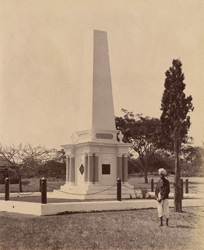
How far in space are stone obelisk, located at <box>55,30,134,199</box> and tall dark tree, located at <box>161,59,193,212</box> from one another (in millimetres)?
4712

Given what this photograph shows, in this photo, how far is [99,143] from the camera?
17.4m

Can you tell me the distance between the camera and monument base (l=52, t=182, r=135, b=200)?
16242 mm

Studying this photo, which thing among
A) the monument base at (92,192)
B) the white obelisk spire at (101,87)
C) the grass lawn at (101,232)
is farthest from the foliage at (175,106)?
the white obelisk spire at (101,87)

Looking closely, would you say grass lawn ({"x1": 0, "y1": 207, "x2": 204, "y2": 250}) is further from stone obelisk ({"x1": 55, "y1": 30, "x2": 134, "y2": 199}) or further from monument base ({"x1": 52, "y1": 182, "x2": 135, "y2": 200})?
stone obelisk ({"x1": 55, "y1": 30, "x2": 134, "y2": 199})

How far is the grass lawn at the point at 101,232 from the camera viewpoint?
28.5 ft

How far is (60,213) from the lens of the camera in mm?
12430

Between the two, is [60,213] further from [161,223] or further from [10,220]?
[161,223]

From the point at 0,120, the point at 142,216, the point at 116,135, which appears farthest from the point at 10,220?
the point at 116,135

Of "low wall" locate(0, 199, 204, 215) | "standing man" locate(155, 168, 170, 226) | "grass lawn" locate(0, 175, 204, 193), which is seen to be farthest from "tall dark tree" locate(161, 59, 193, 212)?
"grass lawn" locate(0, 175, 204, 193)

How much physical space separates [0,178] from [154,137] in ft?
33.9

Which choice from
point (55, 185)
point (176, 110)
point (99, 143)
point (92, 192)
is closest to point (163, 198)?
point (176, 110)

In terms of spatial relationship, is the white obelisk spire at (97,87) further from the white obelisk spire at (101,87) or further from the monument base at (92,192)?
the monument base at (92,192)

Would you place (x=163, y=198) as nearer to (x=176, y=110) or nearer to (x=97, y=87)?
(x=176, y=110)

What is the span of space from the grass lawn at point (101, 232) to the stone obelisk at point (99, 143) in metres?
5.40
